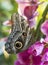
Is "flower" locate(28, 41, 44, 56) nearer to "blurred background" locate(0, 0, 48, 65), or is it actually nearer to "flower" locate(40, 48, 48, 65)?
"flower" locate(40, 48, 48, 65)

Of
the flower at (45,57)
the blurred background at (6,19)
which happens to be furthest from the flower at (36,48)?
the blurred background at (6,19)

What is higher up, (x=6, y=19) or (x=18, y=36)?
(x=6, y=19)

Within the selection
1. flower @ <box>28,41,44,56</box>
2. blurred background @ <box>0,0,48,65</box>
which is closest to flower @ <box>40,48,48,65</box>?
flower @ <box>28,41,44,56</box>

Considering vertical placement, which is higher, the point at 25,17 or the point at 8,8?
the point at 8,8

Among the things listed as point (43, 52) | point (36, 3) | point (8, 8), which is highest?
point (8, 8)

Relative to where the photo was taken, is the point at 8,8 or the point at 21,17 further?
the point at 8,8

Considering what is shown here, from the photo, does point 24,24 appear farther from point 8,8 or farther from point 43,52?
point 8,8

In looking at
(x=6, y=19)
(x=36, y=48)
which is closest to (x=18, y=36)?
(x=36, y=48)

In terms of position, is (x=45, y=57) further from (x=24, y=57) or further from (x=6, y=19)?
(x=6, y=19)

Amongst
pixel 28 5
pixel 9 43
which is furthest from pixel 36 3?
pixel 9 43
